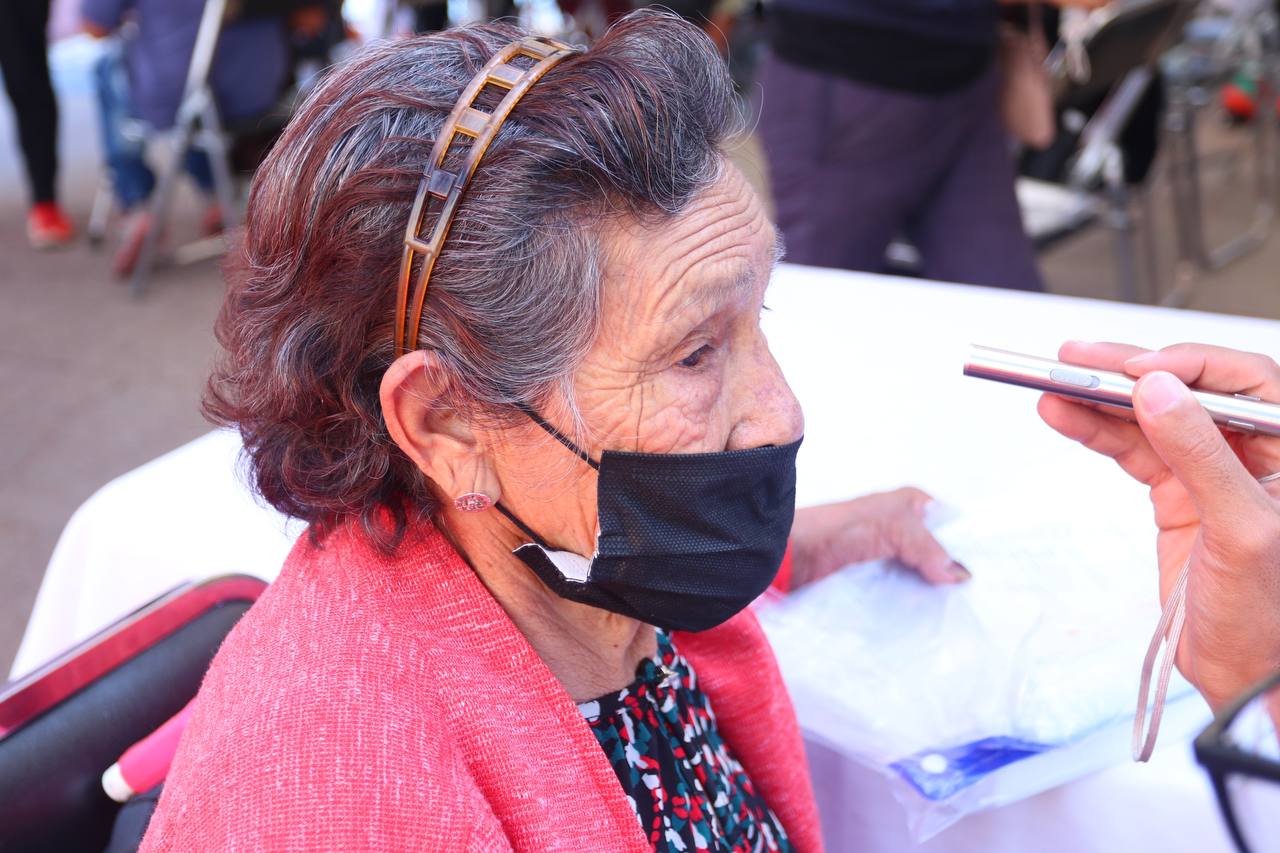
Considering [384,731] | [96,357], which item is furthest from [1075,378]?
[96,357]

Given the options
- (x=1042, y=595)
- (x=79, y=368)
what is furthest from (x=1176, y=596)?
(x=79, y=368)

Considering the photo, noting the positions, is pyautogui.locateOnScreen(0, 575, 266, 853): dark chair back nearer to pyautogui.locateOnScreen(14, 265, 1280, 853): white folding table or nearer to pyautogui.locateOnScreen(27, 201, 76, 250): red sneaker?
pyautogui.locateOnScreen(14, 265, 1280, 853): white folding table

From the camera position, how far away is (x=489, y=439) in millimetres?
964

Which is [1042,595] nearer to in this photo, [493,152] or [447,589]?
[447,589]

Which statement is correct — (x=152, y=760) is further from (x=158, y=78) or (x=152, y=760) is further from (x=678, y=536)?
(x=158, y=78)

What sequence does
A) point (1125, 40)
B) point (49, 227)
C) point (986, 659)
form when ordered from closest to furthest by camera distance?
point (986, 659), point (1125, 40), point (49, 227)

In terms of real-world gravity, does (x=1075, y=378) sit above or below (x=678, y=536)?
above

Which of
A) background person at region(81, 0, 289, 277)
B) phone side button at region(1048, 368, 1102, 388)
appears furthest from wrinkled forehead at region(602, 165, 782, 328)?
background person at region(81, 0, 289, 277)

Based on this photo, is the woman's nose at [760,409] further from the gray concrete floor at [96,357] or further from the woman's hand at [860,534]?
the gray concrete floor at [96,357]

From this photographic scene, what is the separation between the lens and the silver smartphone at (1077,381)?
0.95 meters

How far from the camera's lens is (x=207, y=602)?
135 cm

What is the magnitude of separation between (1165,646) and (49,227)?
5.67 m

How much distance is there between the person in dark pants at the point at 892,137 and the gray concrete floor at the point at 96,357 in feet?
5.60

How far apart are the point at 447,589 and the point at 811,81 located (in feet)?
4.99
